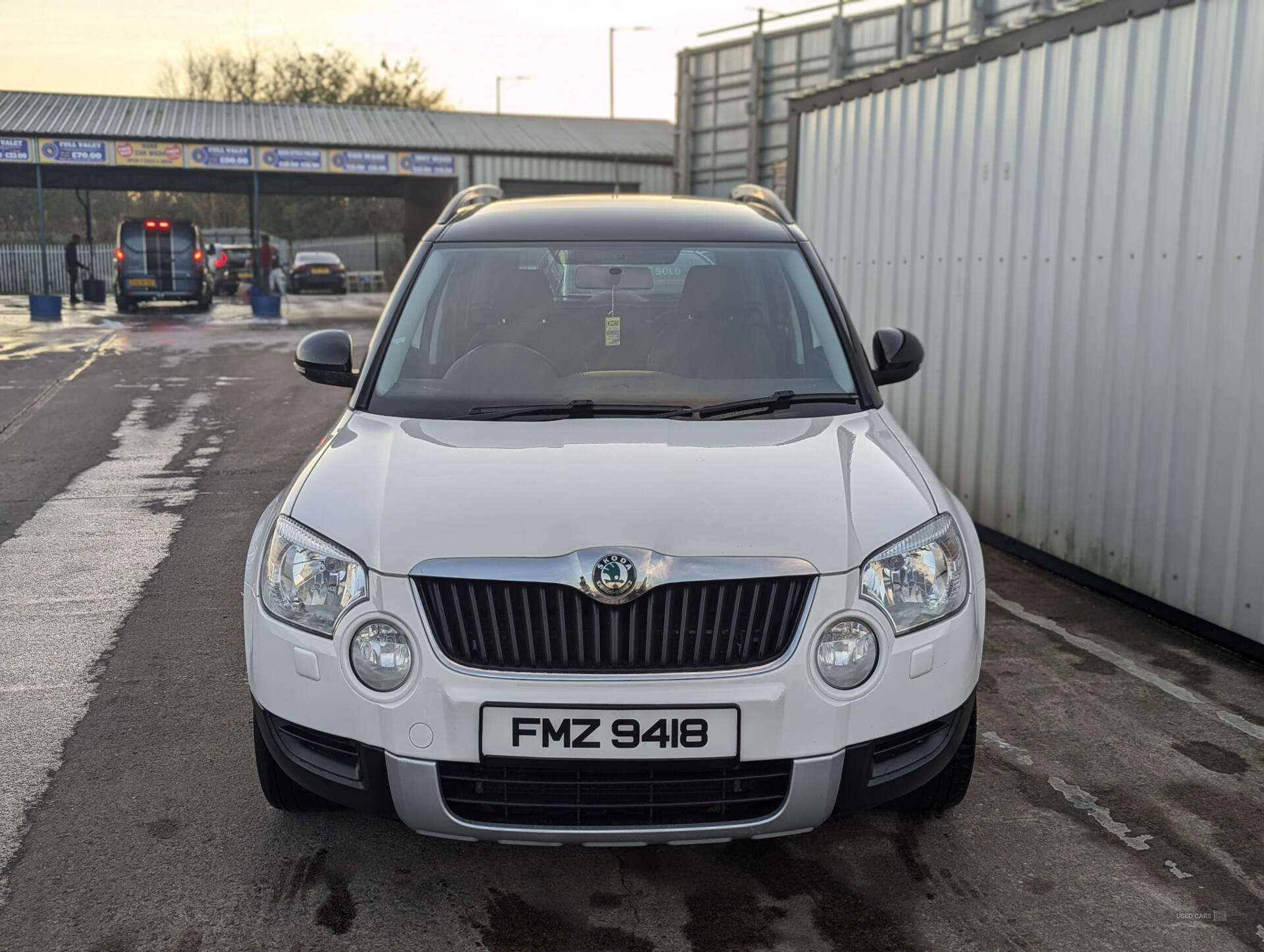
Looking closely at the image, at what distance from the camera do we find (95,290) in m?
35.5

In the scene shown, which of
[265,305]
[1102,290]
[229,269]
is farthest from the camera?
[229,269]

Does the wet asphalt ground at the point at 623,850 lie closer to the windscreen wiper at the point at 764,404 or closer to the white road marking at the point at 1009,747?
the white road marking at the point at 1009,747

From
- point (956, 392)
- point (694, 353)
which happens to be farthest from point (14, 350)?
point (694, 353)

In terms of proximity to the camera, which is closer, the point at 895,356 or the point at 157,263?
the point at 895,356

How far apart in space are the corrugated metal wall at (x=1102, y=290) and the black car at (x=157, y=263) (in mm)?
26699

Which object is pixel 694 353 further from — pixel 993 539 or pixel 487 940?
pixel 993 539

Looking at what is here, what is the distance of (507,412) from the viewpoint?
379cm

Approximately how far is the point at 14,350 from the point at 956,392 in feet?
53.6

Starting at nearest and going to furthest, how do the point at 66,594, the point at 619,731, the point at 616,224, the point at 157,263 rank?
the point at 619,731 → the point at 616,224 → the point at 66,594 → the point at 157,263

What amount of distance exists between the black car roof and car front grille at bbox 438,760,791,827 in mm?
2170

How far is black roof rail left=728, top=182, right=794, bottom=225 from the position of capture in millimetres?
5039

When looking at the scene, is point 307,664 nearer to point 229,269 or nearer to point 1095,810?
point 1095,810

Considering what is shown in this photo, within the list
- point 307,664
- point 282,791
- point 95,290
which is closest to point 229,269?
point 95,290

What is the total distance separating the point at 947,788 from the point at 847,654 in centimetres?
89
